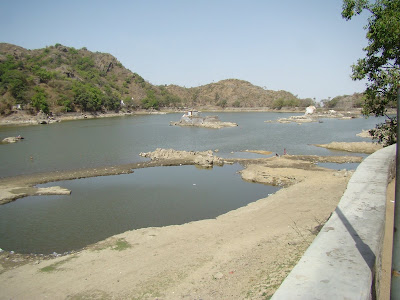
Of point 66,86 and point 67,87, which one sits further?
point 66,86

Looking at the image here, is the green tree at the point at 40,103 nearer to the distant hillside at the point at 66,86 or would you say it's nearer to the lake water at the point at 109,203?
the distant hillside at the point at 66,86

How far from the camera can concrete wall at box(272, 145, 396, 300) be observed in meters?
3.25

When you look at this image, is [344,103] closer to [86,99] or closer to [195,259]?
[86,99]

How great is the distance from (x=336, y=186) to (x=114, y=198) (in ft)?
43.2

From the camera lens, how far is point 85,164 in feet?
94.6

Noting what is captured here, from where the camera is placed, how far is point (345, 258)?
387cm

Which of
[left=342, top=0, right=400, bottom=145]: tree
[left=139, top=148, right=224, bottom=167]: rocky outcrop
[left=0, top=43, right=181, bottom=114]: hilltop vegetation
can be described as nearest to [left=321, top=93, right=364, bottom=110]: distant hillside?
[left=0, top=43, right=181, bottom=114]: hilltop vegetation

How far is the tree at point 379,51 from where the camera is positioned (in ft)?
33.3

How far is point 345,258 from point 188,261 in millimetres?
5979

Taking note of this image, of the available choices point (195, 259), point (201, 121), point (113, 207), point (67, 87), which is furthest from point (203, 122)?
point (195, 259)

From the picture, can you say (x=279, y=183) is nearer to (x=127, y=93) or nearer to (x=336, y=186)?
(x=336, y=186)

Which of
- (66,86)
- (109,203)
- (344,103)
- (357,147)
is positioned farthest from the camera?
(344,103)

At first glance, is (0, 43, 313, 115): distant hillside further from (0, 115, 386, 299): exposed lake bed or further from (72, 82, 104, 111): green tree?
(0, 115, 386, 299): exposed lake bed

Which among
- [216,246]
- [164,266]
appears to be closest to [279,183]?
[216,246]
